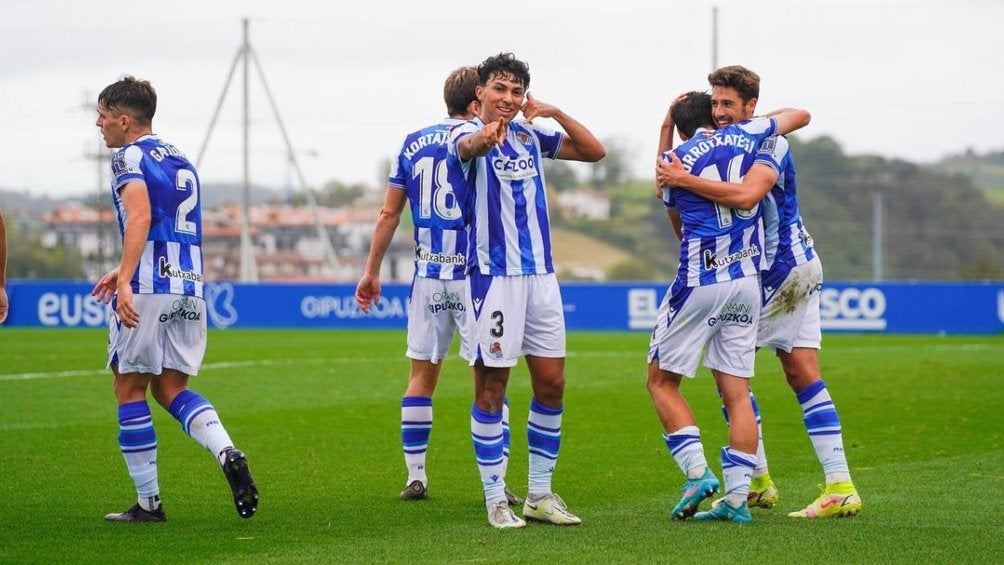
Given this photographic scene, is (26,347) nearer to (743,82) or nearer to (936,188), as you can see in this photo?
(743,82)

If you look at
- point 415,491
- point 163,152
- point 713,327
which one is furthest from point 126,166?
point 713,327

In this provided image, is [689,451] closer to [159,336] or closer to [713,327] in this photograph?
[713,327]

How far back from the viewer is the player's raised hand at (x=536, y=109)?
6.22 m

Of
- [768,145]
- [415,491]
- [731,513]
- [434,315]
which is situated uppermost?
[768,145]

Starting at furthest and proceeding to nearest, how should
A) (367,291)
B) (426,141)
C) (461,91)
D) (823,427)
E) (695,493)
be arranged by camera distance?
(367,291) < (426,141) < (461,91) < (823,427) < (695,493)

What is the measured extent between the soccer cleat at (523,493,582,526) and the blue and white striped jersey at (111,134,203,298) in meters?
1.95

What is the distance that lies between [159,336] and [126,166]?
32.9 inches

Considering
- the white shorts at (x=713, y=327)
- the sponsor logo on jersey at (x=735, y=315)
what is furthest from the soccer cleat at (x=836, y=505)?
the sponsor logo on jersey at (x=735, y=315)

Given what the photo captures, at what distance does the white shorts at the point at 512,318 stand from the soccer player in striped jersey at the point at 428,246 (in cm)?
113

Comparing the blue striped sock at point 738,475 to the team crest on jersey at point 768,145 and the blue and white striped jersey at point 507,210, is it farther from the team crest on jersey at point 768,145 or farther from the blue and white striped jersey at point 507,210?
the team crest on jersey at point 768,145

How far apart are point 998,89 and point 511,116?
25.5 meters

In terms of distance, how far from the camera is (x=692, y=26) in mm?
29938

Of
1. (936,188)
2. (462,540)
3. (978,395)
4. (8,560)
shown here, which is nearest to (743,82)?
(462,540)

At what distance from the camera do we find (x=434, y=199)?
25.0 feet
